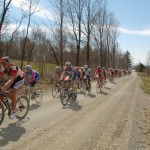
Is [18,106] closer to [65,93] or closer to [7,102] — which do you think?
[7,102]

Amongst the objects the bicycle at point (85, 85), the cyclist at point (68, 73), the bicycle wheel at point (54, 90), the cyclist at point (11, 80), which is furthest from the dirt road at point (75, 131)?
the bicycle at point (85, 85)

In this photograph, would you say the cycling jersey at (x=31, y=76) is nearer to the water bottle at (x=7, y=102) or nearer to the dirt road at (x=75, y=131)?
the dirt road at (x=75, y=131)

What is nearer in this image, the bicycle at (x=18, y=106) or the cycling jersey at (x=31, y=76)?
the bicycle at (x=18, y=106)

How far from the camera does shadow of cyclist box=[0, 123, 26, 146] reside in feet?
22.4

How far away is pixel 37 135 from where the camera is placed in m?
7.38

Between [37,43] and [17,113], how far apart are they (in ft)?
76.4

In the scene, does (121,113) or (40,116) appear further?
(121,113)

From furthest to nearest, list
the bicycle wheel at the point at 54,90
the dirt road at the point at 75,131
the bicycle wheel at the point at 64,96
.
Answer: the bicycle wheel at the point at 54,90 → the bicycle wheel at the point at 64,96 → the dirt road at the point at 75,131

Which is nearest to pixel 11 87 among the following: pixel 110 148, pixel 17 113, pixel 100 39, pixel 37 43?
pixel 17 113

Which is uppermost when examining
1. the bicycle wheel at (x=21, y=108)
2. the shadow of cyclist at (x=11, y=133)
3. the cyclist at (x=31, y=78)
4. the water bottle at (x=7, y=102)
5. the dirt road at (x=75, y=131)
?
the cyclist at (x=31, y=78)

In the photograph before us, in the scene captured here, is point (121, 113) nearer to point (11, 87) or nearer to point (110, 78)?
point (11, 87)

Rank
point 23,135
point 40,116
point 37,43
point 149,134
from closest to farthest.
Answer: point 23,135 → point 149,134 → point 40,116 → point 37,43

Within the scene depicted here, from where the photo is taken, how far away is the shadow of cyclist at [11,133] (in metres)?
6.82

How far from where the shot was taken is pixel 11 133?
746cm
